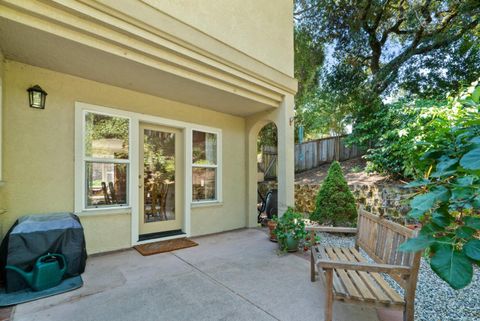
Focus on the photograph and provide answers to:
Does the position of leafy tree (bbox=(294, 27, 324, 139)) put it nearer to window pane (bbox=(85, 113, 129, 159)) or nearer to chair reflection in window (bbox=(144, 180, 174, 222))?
chair reflection in window (bbox=(144, 180, 174, 222))

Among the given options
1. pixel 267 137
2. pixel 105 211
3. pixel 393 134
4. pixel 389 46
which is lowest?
pixel 105 211

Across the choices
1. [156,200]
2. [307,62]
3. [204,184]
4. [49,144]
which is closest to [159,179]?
[156,200]

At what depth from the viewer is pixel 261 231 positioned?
5.45m

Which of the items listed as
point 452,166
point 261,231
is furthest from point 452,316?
point 261,231

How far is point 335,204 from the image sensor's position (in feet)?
16.7

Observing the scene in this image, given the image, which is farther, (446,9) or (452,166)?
(446,9)

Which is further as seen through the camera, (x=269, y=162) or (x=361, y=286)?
(x=269, y=162)

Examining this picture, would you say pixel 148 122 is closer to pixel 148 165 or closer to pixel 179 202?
pixel 148 165

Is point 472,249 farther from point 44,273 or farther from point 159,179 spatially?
point 159,179

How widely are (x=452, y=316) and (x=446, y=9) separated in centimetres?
953

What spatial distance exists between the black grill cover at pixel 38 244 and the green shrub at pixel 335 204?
169 inches

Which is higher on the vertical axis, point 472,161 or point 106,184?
point 472,161

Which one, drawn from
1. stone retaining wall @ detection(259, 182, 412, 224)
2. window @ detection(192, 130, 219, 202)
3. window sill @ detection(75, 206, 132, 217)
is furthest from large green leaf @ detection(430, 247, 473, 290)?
stone retaining wall @ detection(259, 182, 412, 224)

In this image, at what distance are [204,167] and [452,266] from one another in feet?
15.3
